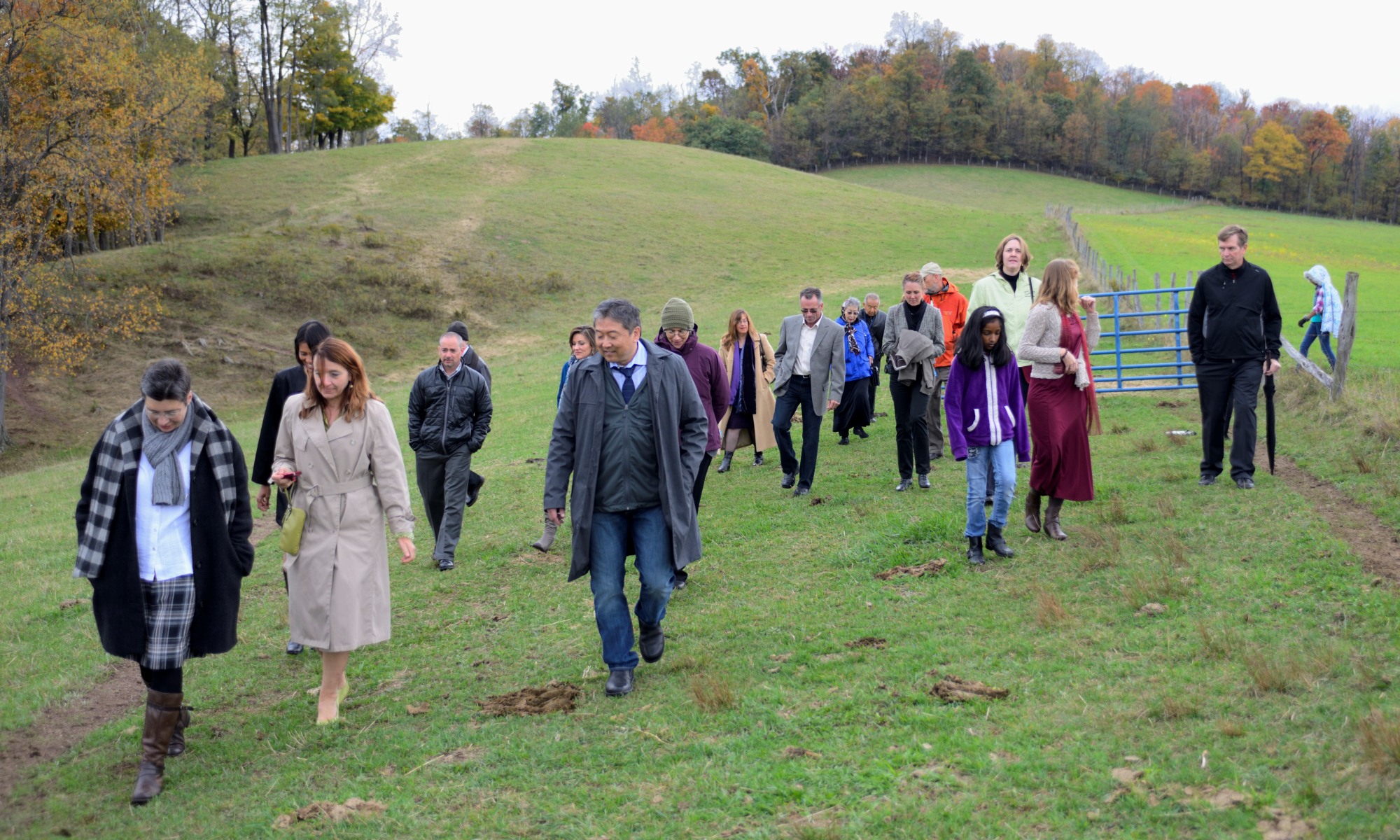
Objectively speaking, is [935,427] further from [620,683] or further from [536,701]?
[536,701]

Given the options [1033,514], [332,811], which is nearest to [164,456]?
[332,811]

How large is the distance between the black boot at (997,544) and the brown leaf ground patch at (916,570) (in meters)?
0.42

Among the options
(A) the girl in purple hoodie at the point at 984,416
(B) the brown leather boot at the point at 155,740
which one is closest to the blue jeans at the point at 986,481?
(A) the girl in purple hoodie at the point at 984,416

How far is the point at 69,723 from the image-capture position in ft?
21.0

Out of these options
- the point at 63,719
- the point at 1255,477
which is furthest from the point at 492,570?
the point at 1255,477

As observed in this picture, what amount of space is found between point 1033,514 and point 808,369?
10.3 feet

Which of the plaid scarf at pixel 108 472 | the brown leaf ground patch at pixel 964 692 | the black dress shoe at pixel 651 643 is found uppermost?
the plaid scarf at pixel 108 472

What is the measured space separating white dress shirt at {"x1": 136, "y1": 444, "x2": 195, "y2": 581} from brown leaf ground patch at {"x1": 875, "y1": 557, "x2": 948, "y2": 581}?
493cm

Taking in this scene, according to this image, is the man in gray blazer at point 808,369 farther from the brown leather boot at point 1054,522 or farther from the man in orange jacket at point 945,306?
the brown leather boot at point 1054,522

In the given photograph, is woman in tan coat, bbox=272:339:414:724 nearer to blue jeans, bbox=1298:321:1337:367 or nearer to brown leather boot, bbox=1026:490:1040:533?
brown leather boot, bbox=1026:490:1040:533

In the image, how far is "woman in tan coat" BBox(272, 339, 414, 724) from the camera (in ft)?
18.6

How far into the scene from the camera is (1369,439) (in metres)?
10.5

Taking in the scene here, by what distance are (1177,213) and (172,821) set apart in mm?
81361

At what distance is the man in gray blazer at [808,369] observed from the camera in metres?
10.6
